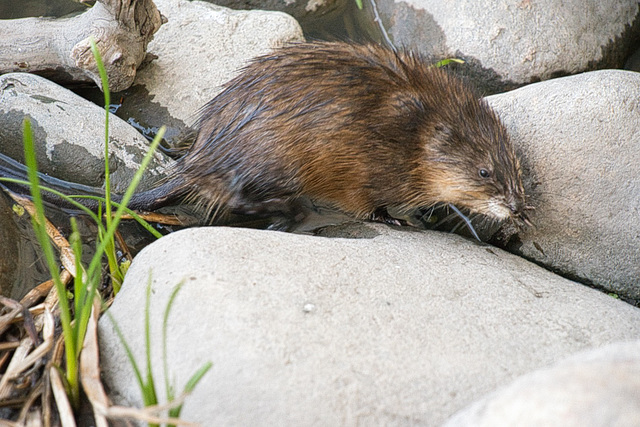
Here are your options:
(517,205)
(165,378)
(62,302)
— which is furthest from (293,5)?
(165,378)

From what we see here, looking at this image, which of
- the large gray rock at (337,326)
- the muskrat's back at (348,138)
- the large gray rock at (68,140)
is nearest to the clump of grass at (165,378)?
the large gray rock at (337,326)

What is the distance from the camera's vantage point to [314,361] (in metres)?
1.91

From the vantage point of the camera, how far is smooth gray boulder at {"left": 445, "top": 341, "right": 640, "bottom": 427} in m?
1.26

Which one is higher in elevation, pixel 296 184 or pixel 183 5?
pixel 183 5

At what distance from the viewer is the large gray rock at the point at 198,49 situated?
3615 mm

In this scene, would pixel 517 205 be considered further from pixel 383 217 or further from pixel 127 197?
pixel 127 197

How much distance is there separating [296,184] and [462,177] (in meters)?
0.76

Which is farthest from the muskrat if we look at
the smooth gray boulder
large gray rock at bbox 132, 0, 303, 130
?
the smooth gray boulder

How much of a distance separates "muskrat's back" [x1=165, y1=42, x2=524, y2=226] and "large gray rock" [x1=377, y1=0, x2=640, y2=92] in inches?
30.3

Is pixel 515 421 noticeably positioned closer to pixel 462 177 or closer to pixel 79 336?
pixel 79 336

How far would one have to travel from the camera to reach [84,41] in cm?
331

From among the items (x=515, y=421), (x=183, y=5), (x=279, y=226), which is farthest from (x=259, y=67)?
(x=515, y=421)

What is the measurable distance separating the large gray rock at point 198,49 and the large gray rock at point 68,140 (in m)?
0.43

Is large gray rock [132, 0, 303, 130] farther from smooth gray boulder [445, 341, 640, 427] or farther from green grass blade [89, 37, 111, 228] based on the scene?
smooth gray boulder [445, 341, 640, 427]
